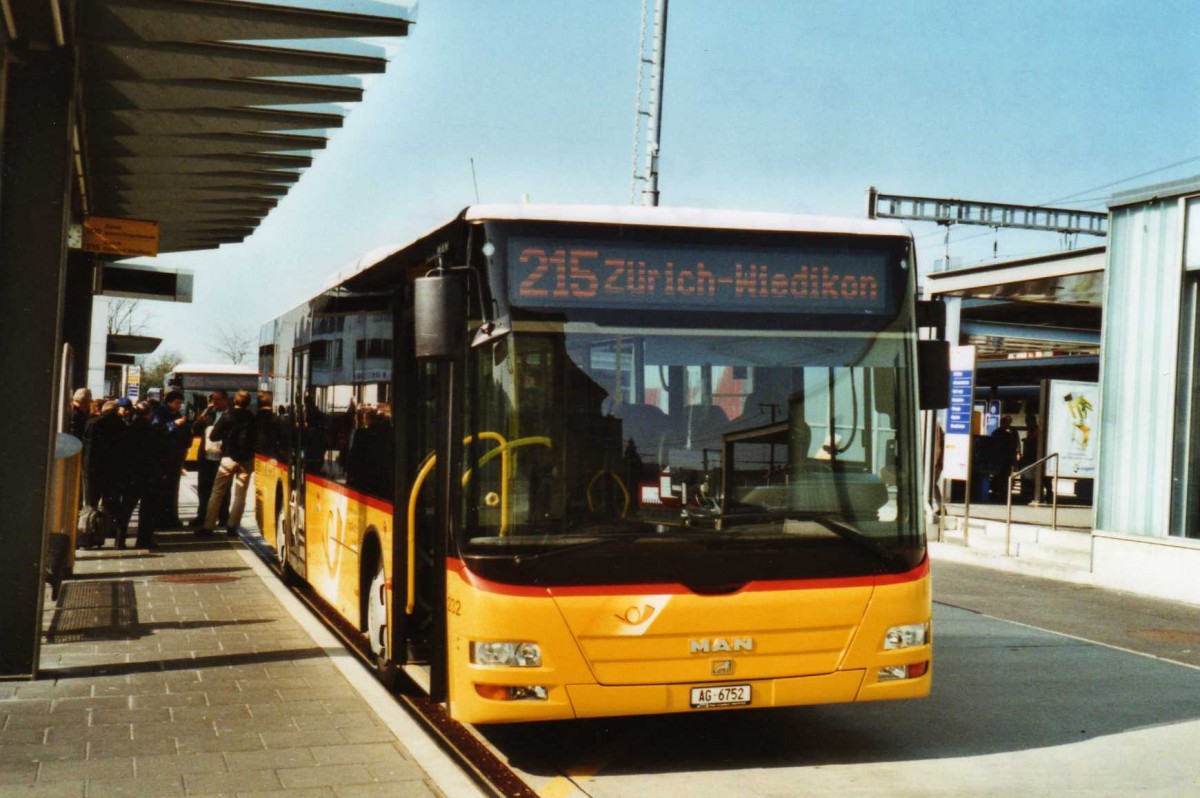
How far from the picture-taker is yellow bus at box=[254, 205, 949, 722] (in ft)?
20.1

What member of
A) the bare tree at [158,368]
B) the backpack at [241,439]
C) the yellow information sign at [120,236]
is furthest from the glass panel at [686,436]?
the bare tree at [158,368]

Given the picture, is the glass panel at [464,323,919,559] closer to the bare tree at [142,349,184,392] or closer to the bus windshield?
the bus windshield

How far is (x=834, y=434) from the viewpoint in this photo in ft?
21.4

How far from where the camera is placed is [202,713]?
7.32 m

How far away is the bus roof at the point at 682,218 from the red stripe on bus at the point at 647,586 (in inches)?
64.5

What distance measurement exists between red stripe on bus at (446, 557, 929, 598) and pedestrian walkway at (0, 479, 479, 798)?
0.89 metres

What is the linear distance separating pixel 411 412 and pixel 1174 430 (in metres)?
10.9

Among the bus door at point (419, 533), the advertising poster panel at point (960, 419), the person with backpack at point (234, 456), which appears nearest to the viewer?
the bus door at point (419, 533)

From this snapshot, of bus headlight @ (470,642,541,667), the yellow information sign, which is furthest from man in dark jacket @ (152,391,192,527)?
bus headlight @ (470,642,541,667)

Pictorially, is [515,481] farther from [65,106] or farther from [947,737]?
[65,106]

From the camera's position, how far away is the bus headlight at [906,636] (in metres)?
6.52

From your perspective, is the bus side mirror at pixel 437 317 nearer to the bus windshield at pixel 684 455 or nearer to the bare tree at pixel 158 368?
the bus windshield at pixel 684 455

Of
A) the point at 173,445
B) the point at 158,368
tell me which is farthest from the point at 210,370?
the point at 158,368

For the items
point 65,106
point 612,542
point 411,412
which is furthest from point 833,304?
point 65,106
